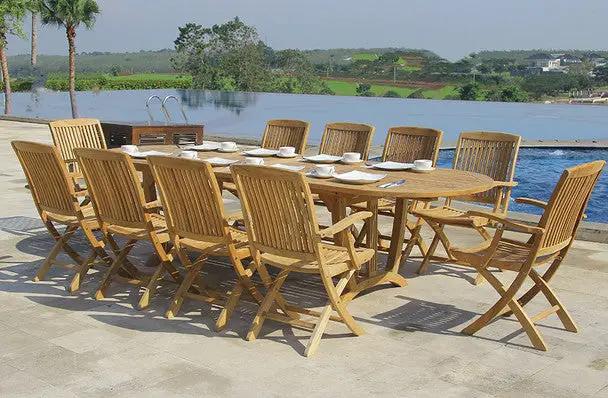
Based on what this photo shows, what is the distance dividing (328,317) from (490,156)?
2.30 meters

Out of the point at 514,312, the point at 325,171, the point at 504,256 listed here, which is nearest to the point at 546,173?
the point at 325,171

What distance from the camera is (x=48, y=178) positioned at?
5.08 meters

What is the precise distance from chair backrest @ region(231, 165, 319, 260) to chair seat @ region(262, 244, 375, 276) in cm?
6

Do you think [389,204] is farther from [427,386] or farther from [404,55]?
[404,55]

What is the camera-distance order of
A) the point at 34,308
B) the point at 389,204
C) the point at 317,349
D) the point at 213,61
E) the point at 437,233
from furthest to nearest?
the point at 213,61
the point at 389,204
the point at 437,233
the point at 34,308
the point at 317,349

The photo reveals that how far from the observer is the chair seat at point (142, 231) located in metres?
4.74

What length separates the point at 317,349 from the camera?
3.96 m

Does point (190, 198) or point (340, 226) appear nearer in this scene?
point (340, 226)

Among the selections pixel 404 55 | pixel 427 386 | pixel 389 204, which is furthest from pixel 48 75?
pixel 427 386

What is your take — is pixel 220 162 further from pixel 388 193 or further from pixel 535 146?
pixel 535 146

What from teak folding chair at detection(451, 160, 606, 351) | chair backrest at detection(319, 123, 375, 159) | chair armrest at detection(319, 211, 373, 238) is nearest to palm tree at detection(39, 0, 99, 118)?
chair backrest at detection(319, 123, 375, 159)

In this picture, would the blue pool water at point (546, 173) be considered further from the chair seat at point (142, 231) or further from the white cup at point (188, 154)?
the chair seat at point (142, 231)

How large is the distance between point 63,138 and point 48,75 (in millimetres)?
26630

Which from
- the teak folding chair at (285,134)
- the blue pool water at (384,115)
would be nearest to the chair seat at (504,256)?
the teak folding chair at (285,134)
